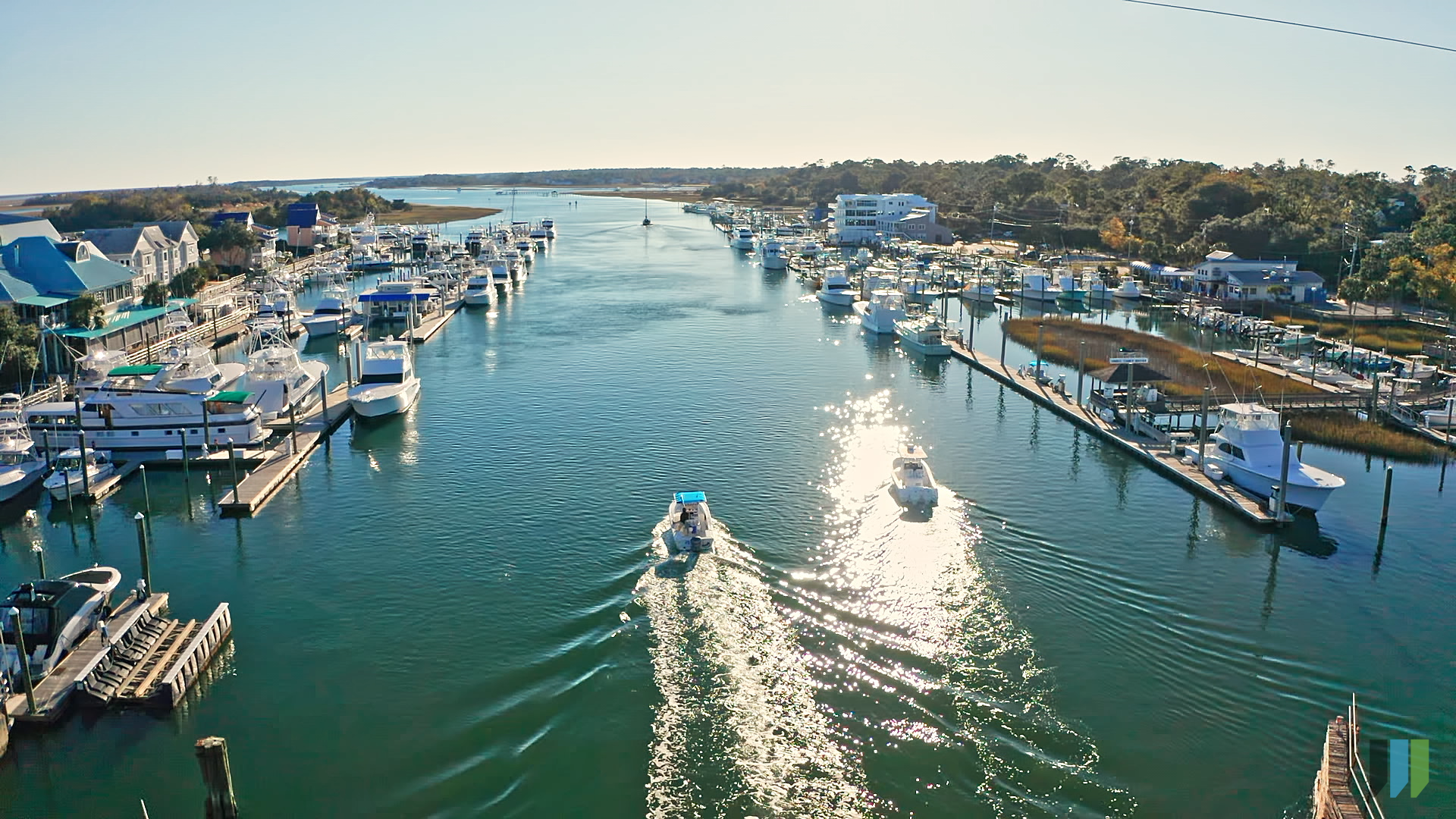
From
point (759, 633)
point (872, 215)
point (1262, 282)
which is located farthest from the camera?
point (872, 215)

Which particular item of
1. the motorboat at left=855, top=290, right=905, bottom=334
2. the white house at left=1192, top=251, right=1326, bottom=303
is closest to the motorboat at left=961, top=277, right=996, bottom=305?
the motorboat at left=855, top=290, right=905, bottom=334

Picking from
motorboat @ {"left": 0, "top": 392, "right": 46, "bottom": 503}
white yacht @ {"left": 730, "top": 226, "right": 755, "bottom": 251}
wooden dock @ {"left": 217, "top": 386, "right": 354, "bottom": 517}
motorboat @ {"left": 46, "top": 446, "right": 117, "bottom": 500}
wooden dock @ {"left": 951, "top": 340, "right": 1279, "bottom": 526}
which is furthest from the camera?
white yacht @ {"left": 730, "top": 226, "right": 755, "bottom": 251}

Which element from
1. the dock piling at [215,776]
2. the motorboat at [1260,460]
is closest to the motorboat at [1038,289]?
the motorboat at [1260,460]

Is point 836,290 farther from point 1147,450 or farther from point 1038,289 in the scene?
point 1147,450

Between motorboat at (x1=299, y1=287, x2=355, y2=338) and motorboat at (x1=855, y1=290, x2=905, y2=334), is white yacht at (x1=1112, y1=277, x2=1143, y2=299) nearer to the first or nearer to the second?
motorboat at (x1=855, y1=290, x2=905, y2=334)

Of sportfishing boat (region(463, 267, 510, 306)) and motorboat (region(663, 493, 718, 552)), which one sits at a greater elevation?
sportfishing boat (region(463, 267, 510, 306))

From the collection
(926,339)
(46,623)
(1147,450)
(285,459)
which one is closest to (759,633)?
(46,623)
